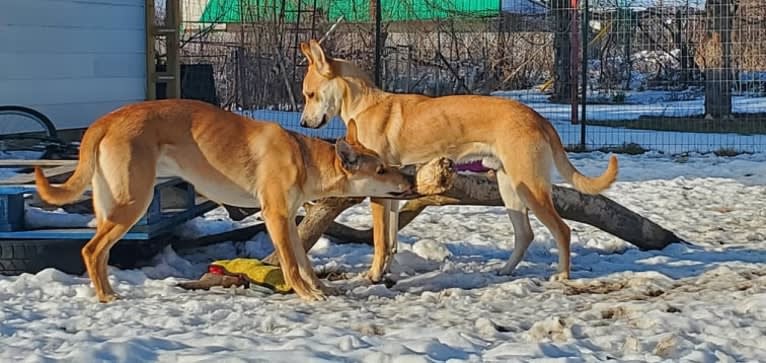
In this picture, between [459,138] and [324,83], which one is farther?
[324,83]

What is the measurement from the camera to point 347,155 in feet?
19.7

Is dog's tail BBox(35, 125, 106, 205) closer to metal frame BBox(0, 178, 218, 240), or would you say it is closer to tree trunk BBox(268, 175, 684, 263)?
metal frame BBox(0, 178, 218, 240)

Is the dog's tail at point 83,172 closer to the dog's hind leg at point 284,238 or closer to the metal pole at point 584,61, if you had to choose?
the dog's hind leg at point 284,238

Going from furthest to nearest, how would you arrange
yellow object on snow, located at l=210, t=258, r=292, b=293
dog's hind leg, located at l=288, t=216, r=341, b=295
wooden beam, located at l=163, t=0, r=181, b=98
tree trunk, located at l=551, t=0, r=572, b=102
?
tree trunk, located at l=551, t=0, r=572, b=102 → wooden beam, located at l=163, t=0, r=181, b=98 → yellow object on snow, located at l=210, t=258, r=292, b=293 → dog's hind leg, located at l=288, t=216, r=341, b=295

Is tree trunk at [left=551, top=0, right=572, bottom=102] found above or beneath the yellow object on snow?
above

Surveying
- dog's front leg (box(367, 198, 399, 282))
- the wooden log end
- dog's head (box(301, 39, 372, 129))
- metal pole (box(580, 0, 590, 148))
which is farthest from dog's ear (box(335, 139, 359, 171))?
metal pole (box(580, 0, 590, 148))

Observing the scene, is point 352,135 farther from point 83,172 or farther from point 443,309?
point 83,172

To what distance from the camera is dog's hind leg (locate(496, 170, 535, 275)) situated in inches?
269

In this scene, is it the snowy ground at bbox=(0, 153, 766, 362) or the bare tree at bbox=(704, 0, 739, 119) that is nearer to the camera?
the snowy ground at bbox=(0, 153, 766, 362)

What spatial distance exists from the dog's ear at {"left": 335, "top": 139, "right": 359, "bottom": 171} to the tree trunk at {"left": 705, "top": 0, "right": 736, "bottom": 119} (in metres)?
11.4

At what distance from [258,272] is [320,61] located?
1.69 meters

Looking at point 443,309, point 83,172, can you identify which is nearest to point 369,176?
point 443,309

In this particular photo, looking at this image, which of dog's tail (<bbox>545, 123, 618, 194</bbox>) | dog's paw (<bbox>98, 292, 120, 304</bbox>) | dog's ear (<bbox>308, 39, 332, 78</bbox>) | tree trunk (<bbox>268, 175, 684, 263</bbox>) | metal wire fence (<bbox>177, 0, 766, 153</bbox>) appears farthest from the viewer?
metal wire fence (<bbox>177, 0, 766, 153</bbox>)

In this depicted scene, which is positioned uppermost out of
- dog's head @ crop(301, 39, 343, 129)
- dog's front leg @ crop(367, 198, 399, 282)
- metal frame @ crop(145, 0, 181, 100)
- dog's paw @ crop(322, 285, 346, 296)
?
metal frame @ crop(145, 0, 181, 100)
